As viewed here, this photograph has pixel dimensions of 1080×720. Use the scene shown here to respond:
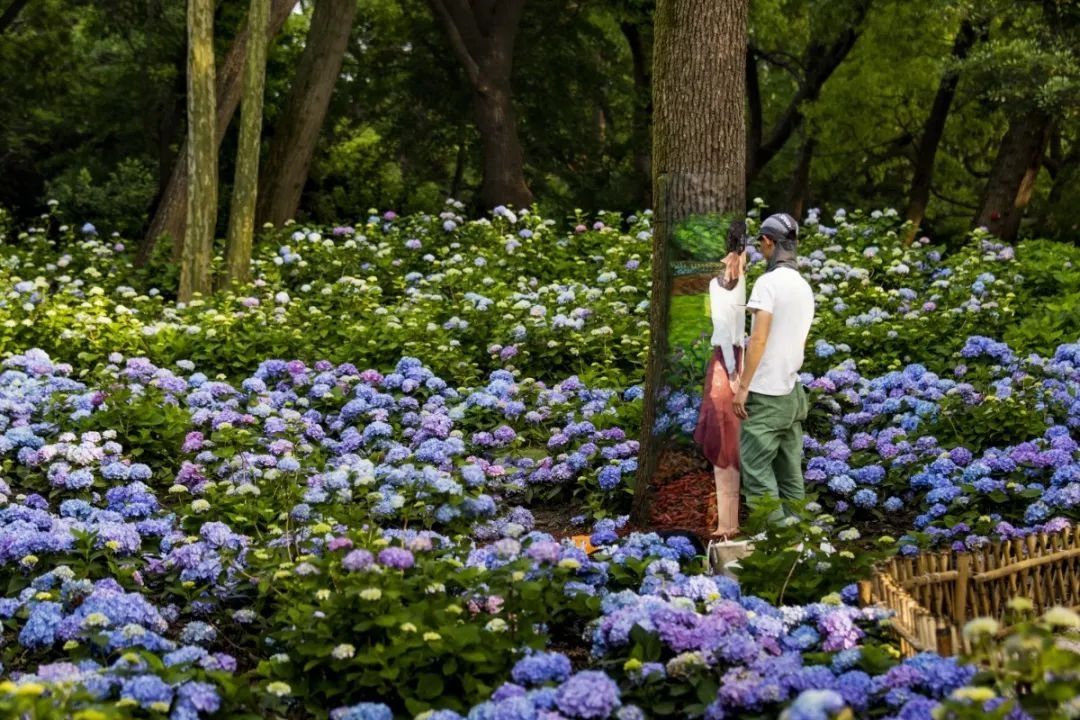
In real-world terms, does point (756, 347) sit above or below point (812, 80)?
below

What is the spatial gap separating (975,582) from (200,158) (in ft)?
33.0

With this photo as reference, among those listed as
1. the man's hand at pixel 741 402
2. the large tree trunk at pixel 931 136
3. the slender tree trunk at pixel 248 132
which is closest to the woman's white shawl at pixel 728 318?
the man's hand at pixel 741 402

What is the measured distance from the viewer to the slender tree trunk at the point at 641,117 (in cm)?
2375

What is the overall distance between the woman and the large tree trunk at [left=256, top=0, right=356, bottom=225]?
36.5ft

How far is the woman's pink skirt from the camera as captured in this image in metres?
6.75

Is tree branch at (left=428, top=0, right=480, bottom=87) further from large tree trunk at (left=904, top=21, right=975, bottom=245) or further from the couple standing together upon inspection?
the couple standing together

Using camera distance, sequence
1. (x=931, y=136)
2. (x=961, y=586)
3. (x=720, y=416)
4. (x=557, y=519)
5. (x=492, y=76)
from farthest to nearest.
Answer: (x=931, y=136), (x=492, y=76), (x=557, y=519), (x=720, y=416), (x=961, y=586)

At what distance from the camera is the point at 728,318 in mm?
6793

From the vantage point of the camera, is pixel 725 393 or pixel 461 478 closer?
→ pixel 461 478

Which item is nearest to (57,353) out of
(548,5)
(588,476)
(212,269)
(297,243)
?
(212,269)

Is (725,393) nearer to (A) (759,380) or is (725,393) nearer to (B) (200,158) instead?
(A) (759,380)

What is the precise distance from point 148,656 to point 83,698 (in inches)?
29.1

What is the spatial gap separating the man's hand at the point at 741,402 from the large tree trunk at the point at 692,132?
0.67 meters

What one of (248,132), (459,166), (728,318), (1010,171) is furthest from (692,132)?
(459,166)
